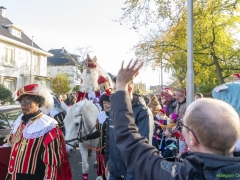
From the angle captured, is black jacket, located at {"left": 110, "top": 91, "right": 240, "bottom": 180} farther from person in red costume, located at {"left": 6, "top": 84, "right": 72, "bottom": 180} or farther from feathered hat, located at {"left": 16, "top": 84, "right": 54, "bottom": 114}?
feathered hat, located at {"left": 16, "top": 84, "right": 54, "bottom": 114}

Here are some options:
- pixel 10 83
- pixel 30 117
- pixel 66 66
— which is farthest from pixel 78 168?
pixel 66 66

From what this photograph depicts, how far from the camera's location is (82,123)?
550 centimetres

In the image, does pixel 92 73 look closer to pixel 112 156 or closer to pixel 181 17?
pixel 112 156

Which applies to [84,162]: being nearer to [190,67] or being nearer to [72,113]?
[72,113]

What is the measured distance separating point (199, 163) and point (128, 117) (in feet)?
1.54

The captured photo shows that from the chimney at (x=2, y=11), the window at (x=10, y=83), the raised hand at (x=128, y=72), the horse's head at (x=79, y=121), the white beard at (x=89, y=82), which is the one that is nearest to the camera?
the raised hand at (x=128, y=72)

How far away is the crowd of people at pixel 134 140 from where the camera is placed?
132 centimetres

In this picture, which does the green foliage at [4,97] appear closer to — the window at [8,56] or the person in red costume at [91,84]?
the window at [8,56]

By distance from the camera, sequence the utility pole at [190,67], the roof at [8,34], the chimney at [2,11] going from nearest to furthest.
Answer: the utility pole at [190,67]
the roof at [8,34]
the chimney at [2,11]

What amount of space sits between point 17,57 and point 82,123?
84.2ft

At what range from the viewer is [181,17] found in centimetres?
1116

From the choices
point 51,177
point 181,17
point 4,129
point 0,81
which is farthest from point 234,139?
point 0,81

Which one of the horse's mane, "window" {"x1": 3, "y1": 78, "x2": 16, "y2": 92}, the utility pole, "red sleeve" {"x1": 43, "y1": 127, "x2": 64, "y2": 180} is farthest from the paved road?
"window" {"x1": 3, "y1": 78, "x2": 16, "y2": 92}

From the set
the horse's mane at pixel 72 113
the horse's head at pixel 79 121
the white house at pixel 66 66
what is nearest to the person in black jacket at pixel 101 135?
the horse's head at pixel 79 121
